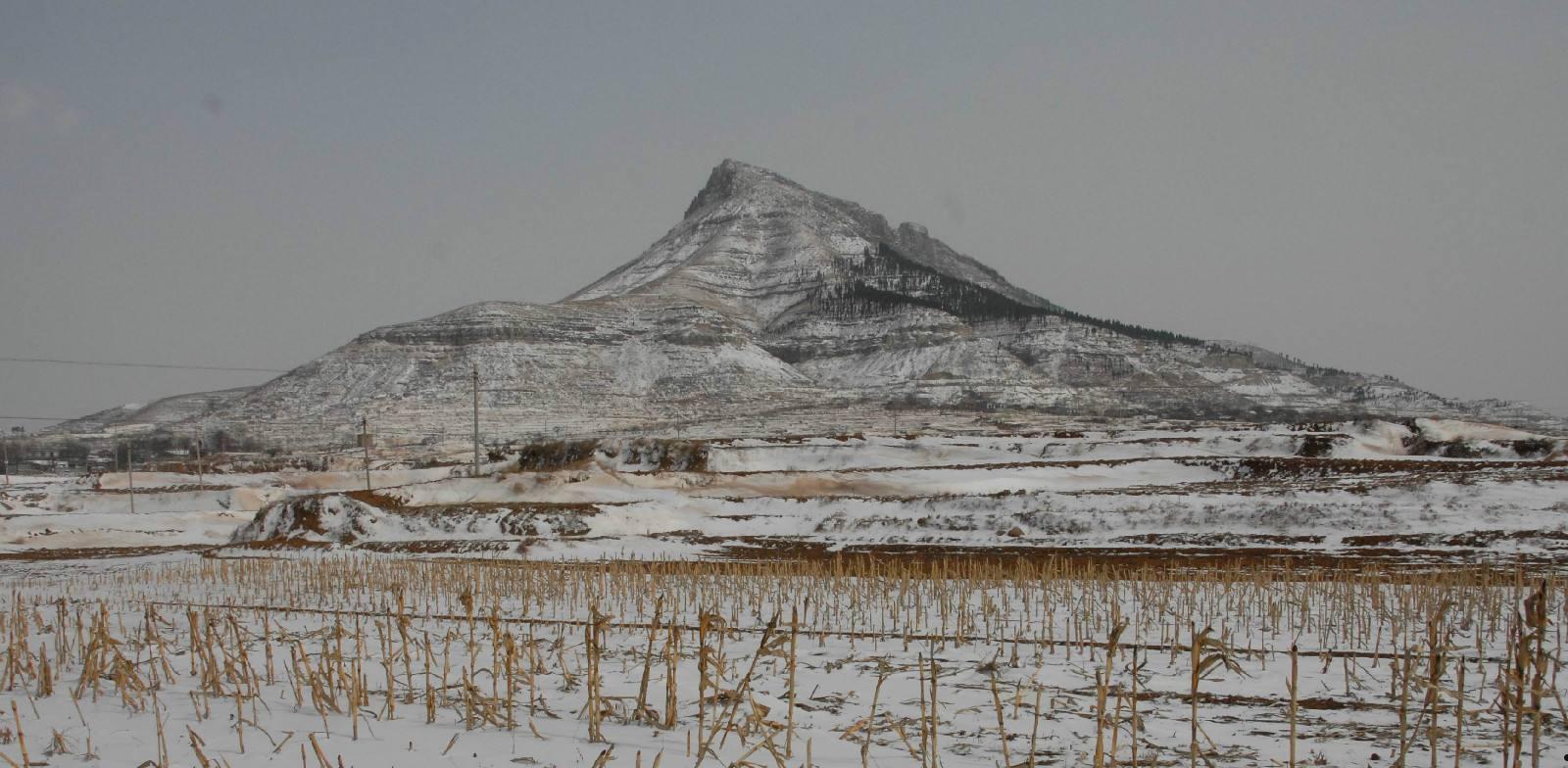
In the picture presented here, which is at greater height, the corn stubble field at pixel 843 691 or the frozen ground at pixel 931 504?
the corn stubble field at pixel 843 691

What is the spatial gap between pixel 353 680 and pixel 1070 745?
197 inches

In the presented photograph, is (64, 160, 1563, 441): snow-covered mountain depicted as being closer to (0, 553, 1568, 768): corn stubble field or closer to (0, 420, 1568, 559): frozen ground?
(0, 420, 1568, 559): frozen ground

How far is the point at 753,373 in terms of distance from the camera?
510 feet

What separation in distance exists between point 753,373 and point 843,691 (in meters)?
147

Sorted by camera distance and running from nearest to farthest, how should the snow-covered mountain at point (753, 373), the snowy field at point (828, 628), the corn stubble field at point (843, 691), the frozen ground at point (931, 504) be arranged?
the corn stubble field at point (843, 691)
the snowy field at point (828, 628)
the frozen ground at point (931, 504)
the snow-covered mountain at point (753, 373)

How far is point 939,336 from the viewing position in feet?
577

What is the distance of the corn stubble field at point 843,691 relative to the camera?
6113 millimetres

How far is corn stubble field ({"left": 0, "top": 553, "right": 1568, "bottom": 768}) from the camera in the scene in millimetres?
6113

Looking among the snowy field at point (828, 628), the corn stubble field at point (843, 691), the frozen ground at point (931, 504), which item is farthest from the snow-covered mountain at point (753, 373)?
the corn stubble field at point (843, 691)

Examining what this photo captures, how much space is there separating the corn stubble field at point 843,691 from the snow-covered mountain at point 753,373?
350 ft

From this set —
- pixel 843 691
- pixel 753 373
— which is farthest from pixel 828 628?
pixel 753 373

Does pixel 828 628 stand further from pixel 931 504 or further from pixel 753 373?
pixel 753 373

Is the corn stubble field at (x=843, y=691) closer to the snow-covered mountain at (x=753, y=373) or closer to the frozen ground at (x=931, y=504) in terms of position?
the frozen ground at (x=931, y=504)

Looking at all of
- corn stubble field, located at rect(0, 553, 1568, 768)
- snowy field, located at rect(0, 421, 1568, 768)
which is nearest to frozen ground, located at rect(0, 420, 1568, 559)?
snowy field, located at rect(0, 421, 1568, 768)
